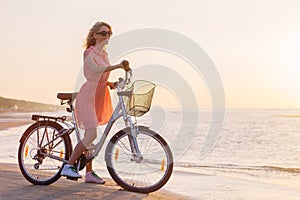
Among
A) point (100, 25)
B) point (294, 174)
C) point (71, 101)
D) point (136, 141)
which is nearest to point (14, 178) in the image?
point (71, 101)

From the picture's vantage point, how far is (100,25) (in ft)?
18.5

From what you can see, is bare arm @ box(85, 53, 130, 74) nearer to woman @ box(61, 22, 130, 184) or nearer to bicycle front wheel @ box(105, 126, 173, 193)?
woman @ box(61, 22, 130, 184)

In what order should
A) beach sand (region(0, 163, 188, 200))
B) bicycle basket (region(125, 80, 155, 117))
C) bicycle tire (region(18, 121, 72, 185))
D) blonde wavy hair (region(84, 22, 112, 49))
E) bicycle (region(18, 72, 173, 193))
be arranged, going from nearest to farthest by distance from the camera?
beach sand (region(0, 163, 188, 200))
bicycle basket (region(125, 80, 155, 117))
bicycle (region(18, 72, 173, 193))
blonde wavy hair (region(84, 22, 112, 49))
bicycle tire (region(18, 121, 72, 185))

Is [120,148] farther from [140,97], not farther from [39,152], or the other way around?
[39,152]

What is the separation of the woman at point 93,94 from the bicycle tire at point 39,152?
0.28 metres

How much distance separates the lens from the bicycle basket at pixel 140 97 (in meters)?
5.23

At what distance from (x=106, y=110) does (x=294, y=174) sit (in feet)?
24.0

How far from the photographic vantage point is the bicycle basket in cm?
523

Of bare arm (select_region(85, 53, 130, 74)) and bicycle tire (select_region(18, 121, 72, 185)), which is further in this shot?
bicycle tire (select_region(18, 121, 72, 185))

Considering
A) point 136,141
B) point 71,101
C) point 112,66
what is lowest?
point 136,141

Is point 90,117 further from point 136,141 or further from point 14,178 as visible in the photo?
point 14,178

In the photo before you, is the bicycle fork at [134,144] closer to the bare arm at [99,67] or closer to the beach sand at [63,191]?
the beach sand at [63,191]

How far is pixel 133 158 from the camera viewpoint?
5480 millimetres

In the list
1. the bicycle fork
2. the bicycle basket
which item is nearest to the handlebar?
the bicycle basket
